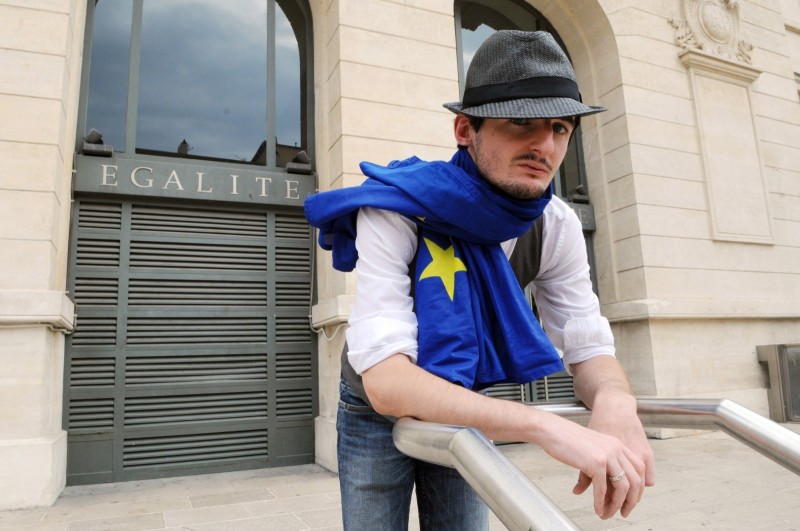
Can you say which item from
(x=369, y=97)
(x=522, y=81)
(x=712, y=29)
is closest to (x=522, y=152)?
(x=522, y=81)

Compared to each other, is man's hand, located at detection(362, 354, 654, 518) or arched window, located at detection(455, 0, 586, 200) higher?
arched window, located at detection(455, 0, 586, 200)

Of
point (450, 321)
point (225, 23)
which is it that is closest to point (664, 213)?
point (225, 23)

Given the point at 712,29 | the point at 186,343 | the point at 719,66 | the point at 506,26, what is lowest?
the point at 186,343

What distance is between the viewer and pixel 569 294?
1.71 m

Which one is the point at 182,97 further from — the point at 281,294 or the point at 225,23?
the point at 281,294

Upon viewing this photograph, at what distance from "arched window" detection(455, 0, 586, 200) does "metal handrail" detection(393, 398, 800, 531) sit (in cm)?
776

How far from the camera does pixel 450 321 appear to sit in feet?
4.21

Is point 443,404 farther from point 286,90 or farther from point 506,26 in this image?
point 506,26

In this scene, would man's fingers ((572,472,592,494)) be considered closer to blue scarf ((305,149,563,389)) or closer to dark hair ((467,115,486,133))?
blue scarf ((305,149,563,389))

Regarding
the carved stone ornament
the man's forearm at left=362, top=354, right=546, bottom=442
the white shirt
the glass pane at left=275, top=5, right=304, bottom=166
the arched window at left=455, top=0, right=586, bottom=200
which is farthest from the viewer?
the carved stone ornament

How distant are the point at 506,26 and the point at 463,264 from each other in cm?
906

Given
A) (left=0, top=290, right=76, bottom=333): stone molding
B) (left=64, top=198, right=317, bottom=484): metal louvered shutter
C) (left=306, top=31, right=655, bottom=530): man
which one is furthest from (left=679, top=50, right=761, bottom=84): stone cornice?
(left=0, top=290, right=76, bottom=333): stone molding

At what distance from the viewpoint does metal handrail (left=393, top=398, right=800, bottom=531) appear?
908 mm

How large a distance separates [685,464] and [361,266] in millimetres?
6035
